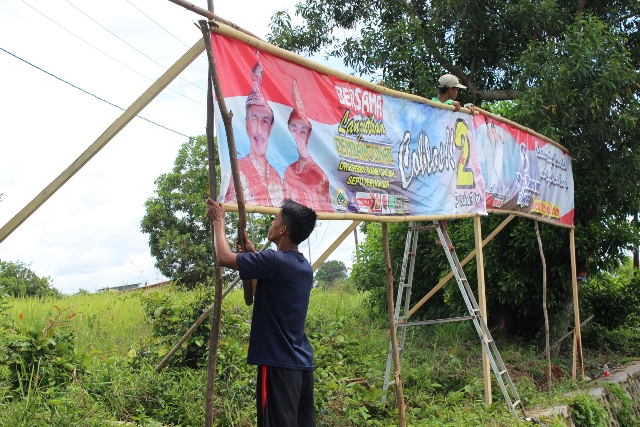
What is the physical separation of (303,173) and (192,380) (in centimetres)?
197

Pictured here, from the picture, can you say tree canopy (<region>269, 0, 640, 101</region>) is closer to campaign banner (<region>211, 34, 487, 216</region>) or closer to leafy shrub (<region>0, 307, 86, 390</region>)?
campaign banner (<region>211, 34, 487, 216</region>)

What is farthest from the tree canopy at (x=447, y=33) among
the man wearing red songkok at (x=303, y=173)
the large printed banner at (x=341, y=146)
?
the man wearing red songkok at (x=303, y=173)

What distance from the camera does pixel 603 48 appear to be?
27.5 ft

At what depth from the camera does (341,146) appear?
15.3 feet

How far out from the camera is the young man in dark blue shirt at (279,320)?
10.6ft

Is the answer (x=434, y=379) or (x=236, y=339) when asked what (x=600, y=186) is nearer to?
(x=434, y=379)

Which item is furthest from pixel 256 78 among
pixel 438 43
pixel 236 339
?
pixel 438 43

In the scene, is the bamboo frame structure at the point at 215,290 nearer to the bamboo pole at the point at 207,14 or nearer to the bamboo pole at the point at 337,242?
the bamboo pole at the point at 207,14

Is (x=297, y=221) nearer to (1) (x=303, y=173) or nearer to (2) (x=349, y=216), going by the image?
(1) (x=303, y=173)

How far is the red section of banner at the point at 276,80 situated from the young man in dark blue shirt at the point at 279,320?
877mm

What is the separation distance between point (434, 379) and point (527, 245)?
11.4 ft

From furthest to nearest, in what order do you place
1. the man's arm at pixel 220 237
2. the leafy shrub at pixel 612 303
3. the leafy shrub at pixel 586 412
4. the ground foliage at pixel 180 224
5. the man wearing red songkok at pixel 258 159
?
the ground foliage at pixel 180 224 → the leafy shrub at pixel 612 303 → the leafy shrub at pixel 586 412 → the man wearing red songkok at pixel 258 159 → the man's arm at pixel 220 237

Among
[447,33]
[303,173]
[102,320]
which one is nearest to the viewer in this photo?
[303,173]

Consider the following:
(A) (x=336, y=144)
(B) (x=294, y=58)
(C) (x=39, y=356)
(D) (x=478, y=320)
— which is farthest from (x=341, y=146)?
(C) (x=39, y=356)
